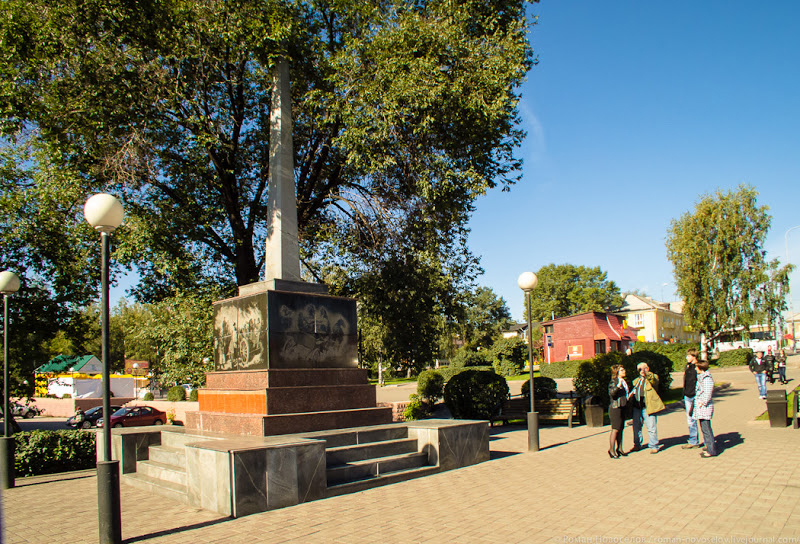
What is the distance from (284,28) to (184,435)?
872 cm

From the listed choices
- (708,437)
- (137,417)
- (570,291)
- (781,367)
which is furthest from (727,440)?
(570,291)

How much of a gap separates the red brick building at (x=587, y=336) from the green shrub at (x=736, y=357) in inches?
390

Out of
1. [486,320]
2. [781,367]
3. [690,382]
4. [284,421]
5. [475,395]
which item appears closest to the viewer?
[284,421]

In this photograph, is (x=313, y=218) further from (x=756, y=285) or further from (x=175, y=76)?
(x=756, y=285)

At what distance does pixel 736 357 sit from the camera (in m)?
40.5

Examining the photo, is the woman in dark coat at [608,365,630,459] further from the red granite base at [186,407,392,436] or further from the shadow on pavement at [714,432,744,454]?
the red granite base at [186,407,392,436]

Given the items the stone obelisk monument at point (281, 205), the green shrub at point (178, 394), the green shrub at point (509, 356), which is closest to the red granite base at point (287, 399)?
the stone obelisk monument at point (281, 205)

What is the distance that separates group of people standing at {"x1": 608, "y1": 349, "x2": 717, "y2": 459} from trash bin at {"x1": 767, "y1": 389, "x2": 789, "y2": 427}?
12.3 feet

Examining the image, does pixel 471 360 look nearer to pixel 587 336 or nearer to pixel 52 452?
pixel 587 336

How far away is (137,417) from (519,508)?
23.8m

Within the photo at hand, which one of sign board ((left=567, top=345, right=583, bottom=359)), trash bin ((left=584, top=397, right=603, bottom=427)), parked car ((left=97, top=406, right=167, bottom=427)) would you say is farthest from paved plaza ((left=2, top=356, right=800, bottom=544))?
sign board ((left=567, top=345, right=583, bottom=359))

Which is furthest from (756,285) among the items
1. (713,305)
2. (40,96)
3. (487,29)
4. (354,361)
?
(40,96)

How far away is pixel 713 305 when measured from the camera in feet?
139

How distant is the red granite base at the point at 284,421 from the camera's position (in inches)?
344
